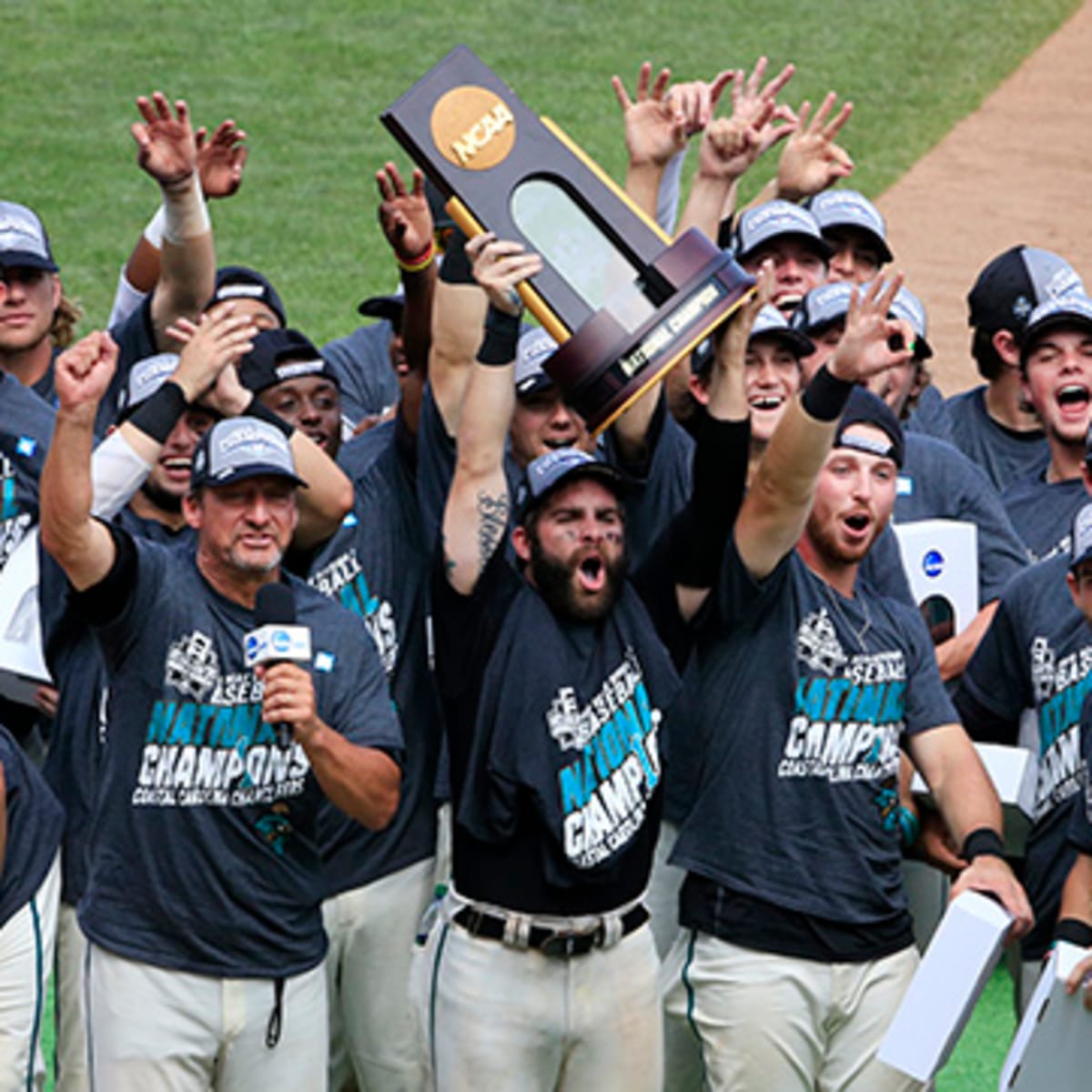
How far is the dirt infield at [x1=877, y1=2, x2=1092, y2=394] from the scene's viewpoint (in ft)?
48.8

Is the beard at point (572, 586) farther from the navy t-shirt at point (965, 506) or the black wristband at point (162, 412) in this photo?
the navy t-shirt at point (965, 506)

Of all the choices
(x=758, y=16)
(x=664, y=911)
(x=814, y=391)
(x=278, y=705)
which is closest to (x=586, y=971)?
(x=664, y=911)

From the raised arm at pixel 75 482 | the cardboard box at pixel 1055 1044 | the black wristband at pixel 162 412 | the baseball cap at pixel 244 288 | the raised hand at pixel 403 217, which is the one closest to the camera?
the cardboard box at pixel 1055 1044

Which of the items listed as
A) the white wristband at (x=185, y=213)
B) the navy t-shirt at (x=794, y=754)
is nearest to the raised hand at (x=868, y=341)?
the navy t-shirt at (x=794, y=754)

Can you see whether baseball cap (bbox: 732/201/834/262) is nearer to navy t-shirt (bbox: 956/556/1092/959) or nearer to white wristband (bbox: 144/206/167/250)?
navy t-shirt (bbox: 956/556/1092/959)

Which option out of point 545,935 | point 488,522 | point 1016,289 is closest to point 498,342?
point 488,522

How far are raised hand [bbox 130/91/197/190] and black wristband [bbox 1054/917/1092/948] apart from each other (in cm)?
304

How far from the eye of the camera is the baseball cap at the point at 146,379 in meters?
6.39

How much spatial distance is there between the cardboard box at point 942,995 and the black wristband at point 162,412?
2.11 metres

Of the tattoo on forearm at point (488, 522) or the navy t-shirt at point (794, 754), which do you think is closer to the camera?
the tattoo on forearm at point (488, 522)

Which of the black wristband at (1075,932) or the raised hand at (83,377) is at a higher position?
the raised hand at (83,377)

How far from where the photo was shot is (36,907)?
5.82 meters

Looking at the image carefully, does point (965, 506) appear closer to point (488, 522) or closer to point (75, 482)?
point (488, 522)

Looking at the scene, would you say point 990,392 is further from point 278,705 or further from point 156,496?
point 278,705
